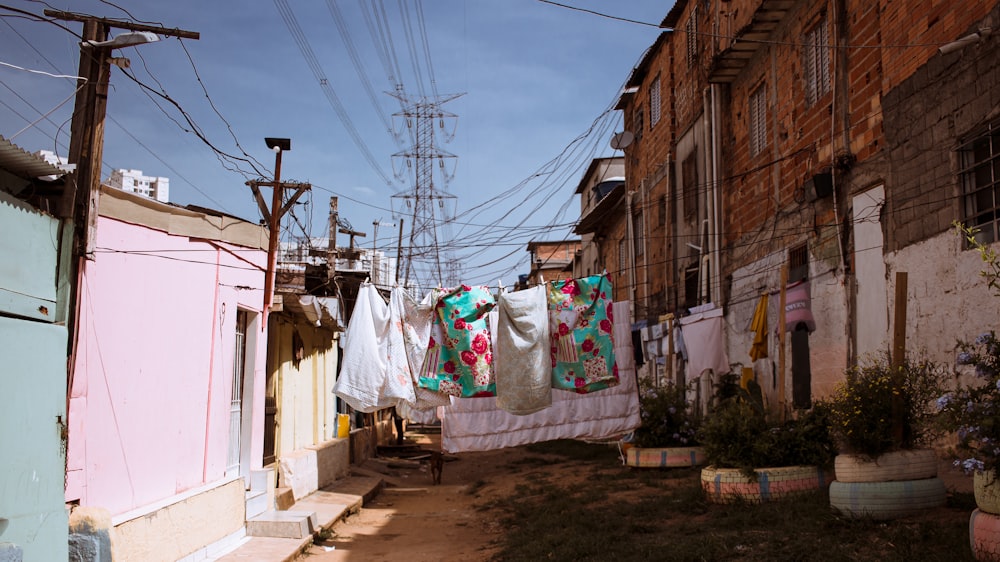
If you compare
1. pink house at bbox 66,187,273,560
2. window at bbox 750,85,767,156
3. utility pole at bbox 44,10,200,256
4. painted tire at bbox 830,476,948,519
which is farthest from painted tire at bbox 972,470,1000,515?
window at bbox 750,85,767,156

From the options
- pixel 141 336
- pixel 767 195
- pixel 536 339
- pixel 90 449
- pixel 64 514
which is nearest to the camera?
pixel 64 514

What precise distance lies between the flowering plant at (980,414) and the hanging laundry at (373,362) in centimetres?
521

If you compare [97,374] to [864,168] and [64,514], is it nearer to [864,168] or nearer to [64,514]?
[64,514]

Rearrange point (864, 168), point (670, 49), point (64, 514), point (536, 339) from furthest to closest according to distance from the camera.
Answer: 1. point (670, 49)
2. point (864, 168)
3. point (536, 339)
4. point (64, 514)

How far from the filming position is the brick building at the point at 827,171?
7.67 meters

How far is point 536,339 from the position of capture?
899 cm

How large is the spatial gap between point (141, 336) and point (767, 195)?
9741 millimetres

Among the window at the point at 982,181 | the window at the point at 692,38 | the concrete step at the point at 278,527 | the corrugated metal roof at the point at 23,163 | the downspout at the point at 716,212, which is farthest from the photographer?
the window at the point at 692,38

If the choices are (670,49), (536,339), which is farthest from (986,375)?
(670,49)

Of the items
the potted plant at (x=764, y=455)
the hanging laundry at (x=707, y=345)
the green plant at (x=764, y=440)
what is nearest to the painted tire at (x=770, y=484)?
the potted plant at (x=764, y=455)

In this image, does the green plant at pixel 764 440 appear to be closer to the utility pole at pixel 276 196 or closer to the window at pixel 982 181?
the window at pixel 982 181

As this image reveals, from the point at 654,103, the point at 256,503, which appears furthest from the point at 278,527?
the point at 654,103

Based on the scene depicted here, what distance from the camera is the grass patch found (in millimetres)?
6004

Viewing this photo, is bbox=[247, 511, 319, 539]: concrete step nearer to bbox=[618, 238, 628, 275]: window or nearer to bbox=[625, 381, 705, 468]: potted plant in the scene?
bbox=[625, 381, 705, 468]: potted plant
